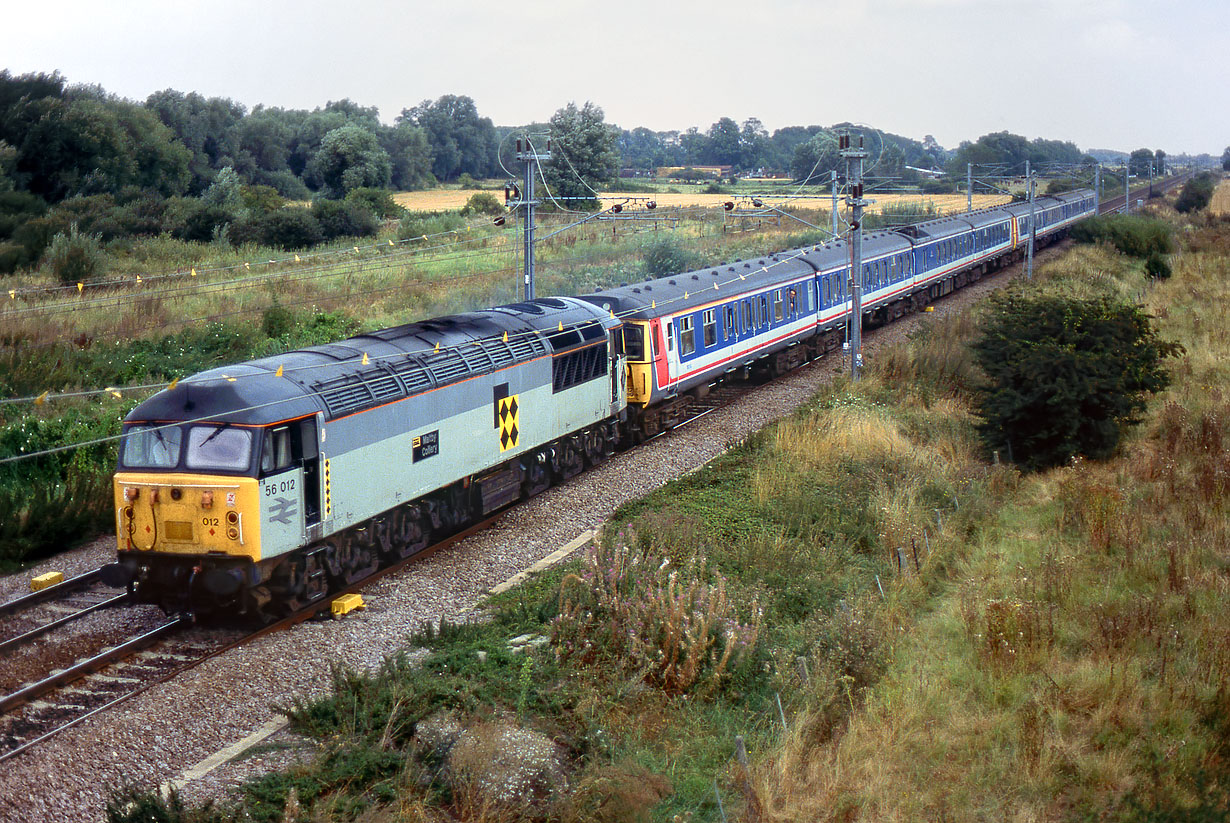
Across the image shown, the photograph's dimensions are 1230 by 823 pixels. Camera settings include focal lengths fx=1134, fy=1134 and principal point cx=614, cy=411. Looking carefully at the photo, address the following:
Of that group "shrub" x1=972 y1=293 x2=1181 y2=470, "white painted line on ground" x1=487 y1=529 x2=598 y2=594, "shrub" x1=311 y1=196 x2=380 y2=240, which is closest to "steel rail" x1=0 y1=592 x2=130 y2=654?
"white painted line on ground" x1=487 y1=529 x2=598 y2=594

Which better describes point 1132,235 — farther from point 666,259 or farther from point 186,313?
point 186,313

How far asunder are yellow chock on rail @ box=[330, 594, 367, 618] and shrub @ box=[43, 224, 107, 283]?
24.0m

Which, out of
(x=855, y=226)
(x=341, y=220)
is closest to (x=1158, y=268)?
(x=855, y=226)

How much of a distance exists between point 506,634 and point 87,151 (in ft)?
154

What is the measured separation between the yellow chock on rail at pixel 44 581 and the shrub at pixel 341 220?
116 feet

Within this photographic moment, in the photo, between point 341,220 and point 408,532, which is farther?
point 341,220

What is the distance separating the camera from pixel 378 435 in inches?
566

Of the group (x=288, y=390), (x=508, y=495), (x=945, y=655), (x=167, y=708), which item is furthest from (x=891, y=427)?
(x=167, y=708)

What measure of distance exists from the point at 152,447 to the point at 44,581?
3.20 m

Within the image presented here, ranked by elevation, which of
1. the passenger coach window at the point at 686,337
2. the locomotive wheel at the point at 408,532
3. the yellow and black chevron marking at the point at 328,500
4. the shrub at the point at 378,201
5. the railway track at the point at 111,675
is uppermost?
the shrub at the point at 378,201

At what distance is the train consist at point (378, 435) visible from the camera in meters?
12.5

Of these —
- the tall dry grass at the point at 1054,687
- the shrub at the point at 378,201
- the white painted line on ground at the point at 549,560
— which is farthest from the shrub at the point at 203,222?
the tall dry grass at the point at 1054,687

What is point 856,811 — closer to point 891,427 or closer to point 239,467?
point 239,467

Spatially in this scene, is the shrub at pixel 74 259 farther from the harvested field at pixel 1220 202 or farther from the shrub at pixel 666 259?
the harvested field at pixel 1220 202
